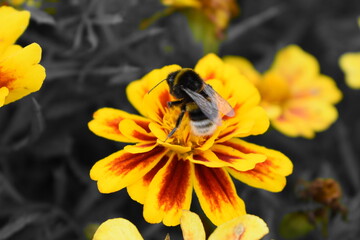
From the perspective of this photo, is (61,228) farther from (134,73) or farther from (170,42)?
(170,42)

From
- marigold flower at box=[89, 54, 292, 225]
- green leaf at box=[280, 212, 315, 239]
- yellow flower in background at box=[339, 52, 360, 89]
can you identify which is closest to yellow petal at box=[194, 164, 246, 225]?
marigold flower at box=[89, 54, 292, 225]

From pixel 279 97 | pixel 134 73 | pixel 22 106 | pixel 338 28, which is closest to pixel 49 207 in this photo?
pixel 22 106

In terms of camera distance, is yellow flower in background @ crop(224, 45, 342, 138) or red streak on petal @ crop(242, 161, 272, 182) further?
yellow flower in background @ crop(224, 45, 342, 138)

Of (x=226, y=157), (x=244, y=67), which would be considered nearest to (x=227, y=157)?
(x=226, y=157)

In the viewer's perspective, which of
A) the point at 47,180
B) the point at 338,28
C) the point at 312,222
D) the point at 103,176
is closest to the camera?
the point at 103,176

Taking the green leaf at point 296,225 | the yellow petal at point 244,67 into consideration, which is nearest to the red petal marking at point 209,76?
the green leaf at point 296,225

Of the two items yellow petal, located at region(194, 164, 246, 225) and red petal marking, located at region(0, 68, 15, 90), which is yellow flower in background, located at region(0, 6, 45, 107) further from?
yellow petal, located at region(194, 164, 246, 225)
